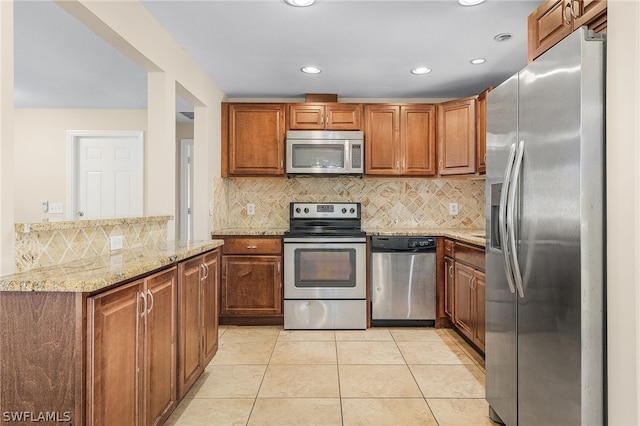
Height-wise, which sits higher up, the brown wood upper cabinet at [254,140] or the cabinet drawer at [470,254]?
the brown wood upper cabinet at [254,140]

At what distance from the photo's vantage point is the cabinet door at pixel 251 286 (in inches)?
152

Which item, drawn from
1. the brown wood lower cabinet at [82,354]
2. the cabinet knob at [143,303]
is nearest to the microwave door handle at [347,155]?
the brown wood lower cabinet at [82,354]

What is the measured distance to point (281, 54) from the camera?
316cm

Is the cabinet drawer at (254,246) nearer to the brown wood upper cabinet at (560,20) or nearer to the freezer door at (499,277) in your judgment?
the freezer door at (499,277)

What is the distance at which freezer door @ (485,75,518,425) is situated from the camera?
189cm

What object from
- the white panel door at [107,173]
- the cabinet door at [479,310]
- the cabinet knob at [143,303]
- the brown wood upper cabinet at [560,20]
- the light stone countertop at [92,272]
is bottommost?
the cabinet door at [479,310]

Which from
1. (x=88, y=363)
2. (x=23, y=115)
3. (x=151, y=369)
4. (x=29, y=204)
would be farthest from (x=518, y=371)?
(x=23, y=115)

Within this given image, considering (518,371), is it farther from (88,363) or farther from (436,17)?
(436,17)

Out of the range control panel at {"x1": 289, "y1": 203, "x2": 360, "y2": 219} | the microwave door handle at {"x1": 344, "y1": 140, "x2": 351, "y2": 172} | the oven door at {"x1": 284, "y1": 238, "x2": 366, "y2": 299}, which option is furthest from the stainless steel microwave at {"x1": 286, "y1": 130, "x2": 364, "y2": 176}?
the oven door at {"x1": 284, "y1": 238, "x2": 366, "y2": 299}

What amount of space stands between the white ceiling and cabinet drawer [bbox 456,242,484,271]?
1511 millimetres

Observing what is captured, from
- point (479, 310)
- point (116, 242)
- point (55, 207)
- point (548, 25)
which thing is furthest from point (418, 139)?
point (55, 207)

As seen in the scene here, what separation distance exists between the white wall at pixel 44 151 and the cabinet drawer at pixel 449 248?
387cm

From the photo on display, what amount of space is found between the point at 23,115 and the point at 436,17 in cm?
504

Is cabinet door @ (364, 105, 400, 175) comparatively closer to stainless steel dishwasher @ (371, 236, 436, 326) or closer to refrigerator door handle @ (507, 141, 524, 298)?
stainless steel dishwasher @ (371, 236, 436, 326)
